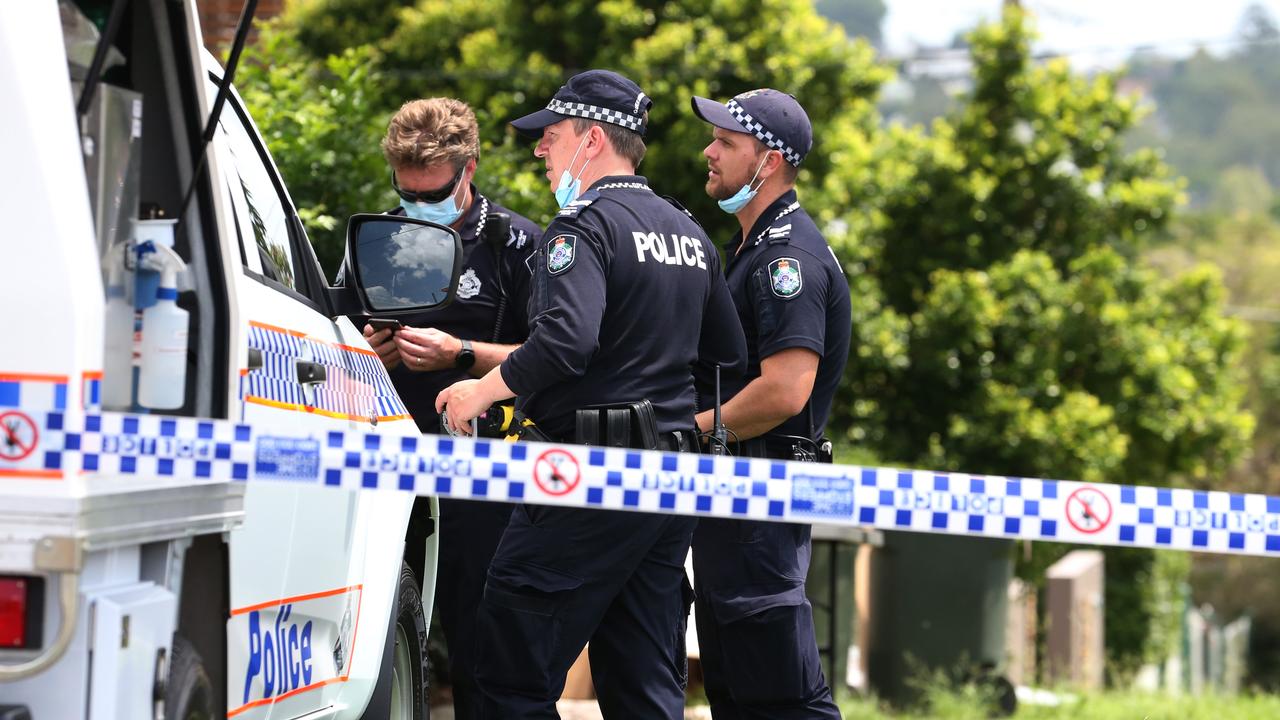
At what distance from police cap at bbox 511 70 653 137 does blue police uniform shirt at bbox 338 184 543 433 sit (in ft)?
3.04

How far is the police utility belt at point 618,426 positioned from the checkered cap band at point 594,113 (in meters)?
0.70

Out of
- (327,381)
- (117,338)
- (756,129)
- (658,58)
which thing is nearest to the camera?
(117,338)

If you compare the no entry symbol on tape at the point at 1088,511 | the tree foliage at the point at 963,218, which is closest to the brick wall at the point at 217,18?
the tree foliage at the point at 963,218

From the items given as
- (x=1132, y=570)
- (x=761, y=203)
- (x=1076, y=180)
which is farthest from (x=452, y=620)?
(x=1132, y=570)

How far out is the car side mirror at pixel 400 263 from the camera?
3930mm

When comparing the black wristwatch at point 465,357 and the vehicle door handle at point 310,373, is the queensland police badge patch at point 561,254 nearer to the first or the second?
the vehicle door handle at point 310,373

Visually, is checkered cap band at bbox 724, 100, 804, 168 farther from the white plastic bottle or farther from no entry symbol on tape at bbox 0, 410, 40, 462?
no entry symbol on tape at bbox 0, 410, 40, 462

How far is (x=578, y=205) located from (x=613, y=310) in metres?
0.26

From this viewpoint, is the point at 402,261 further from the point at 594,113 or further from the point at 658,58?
the point at 658,58

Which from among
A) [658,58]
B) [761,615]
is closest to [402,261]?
[761,615]

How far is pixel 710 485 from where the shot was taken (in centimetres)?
318

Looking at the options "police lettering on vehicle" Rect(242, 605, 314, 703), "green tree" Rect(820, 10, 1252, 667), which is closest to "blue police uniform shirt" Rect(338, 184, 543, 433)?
"police lettering on vehicle" Rect(242, 605, 314, 703)

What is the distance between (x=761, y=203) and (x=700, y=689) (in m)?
5.38

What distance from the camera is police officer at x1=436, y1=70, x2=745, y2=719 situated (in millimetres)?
3820
